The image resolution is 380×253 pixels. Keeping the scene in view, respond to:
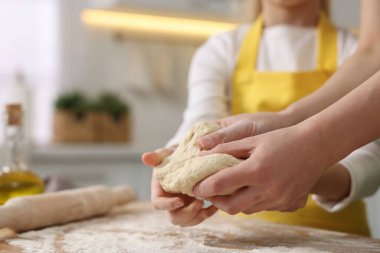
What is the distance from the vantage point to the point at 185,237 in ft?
2.63

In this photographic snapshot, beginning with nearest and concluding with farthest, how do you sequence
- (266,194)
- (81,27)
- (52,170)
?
1. (266,194)
2. (52,170)
3. (81,27)

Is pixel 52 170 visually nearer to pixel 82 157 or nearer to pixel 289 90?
pixel 82 157

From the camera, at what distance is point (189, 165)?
0.78 metres

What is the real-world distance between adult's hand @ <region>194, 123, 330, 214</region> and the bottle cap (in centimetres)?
44

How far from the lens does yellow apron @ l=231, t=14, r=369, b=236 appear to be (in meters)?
1.16

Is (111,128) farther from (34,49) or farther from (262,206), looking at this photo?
(262,206)

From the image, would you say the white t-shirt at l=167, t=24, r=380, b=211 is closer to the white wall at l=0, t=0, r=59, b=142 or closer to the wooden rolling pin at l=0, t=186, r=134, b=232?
the wooden rolling pin at l=0, t=186, r=134, b=232

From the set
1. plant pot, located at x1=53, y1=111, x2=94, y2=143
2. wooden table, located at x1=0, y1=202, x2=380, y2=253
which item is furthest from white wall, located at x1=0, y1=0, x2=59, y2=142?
wooden table, located at x1=0, y1=202, x2=380, y2=253

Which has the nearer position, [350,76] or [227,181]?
[227,181]

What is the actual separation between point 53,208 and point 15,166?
162 millimetres

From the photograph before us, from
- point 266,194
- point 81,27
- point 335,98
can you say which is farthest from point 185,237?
point 81,27

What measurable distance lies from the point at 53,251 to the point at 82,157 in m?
1.79

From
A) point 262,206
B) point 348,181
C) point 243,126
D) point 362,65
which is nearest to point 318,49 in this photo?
point 362,65

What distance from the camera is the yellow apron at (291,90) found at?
45.7 inches
